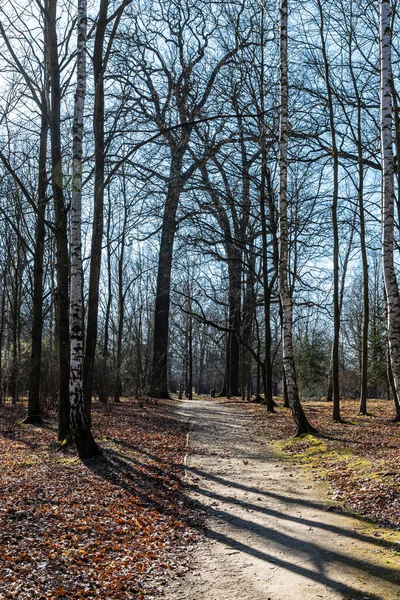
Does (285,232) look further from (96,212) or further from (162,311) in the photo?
(162,311)

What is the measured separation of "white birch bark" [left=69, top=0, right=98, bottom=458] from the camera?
8648mm

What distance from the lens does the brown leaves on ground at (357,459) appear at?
616 cm

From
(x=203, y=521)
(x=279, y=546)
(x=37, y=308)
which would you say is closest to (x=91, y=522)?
(x=203, y=521)

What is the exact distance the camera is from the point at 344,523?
570cm

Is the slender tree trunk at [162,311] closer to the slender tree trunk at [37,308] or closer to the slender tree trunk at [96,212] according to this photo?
the slender tree trunk at [37,308]

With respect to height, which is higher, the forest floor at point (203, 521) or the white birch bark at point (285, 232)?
the white birch bark at point (285, 232)

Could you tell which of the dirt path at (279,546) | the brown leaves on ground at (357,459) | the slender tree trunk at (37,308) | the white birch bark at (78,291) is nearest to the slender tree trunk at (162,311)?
the slender tree trunk at (37,308)

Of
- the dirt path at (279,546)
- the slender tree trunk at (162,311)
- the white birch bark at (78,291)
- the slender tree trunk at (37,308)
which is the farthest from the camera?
the slender tree trunk at (162,311)

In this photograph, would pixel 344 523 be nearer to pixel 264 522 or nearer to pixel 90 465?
pixel 264 522

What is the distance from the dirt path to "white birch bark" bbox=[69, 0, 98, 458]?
2037 mm

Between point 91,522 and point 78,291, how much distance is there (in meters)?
4.18

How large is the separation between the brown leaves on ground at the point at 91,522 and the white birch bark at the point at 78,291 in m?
0.51

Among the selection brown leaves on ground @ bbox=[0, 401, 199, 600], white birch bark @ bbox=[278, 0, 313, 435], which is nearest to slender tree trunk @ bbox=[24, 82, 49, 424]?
brown leaves on ground @ bbox=[0, 401, 199, 600]

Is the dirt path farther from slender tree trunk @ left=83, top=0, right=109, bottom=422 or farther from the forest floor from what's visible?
slender tree trunk @ left=83, top=0, right=109, bottom=422
